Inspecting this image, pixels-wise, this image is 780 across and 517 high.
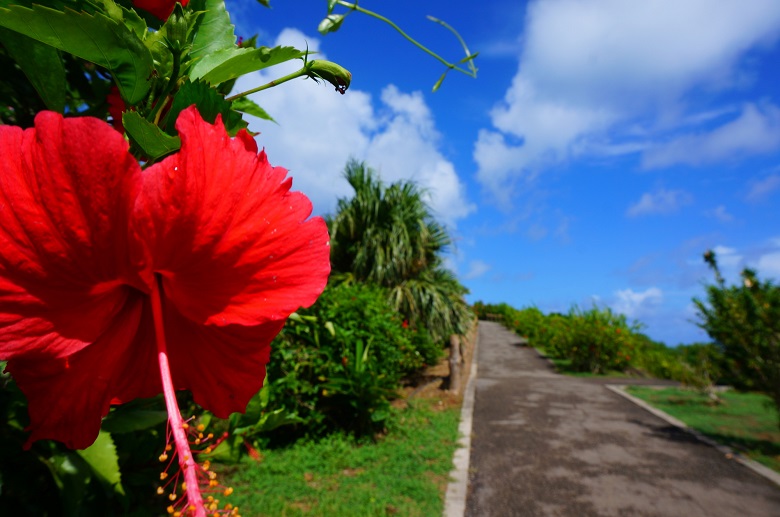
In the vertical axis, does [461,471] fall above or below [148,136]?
below

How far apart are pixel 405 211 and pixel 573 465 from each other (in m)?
5.87

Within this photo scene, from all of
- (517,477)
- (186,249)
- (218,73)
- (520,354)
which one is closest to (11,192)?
(186,249)

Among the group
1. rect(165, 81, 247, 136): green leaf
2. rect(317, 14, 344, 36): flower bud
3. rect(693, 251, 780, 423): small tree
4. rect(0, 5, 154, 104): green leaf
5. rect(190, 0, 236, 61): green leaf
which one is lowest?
rect(165, 81, 247, 136): green leaf

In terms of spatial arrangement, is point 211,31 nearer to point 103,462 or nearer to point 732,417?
point 103,462

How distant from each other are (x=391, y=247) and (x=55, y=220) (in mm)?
9297

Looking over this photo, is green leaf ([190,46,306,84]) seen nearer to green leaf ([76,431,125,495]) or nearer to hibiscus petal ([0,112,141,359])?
hibiscus petal ([0,112,141,359])

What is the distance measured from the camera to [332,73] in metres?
0.41

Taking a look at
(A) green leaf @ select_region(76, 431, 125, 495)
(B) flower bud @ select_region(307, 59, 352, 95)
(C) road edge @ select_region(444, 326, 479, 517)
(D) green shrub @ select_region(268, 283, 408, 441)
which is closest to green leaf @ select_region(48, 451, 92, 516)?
(A) green leaf @ select_region(76, 431, 125, 495)

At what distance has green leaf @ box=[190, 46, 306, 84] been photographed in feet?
1.46

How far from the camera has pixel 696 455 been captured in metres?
5.83

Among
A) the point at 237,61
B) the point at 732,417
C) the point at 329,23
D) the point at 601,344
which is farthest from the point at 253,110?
the point at 601,344

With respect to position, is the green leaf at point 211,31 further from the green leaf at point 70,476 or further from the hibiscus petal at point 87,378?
the green leaf at point 70,476

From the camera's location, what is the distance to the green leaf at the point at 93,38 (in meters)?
0.37

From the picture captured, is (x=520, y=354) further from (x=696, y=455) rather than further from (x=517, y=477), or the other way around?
(x=517, y=477)
